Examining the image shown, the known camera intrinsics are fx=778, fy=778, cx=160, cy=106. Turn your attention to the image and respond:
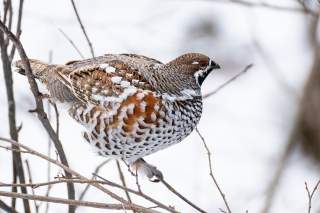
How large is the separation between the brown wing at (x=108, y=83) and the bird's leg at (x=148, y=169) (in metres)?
0.50

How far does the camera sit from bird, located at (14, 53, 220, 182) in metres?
3.89

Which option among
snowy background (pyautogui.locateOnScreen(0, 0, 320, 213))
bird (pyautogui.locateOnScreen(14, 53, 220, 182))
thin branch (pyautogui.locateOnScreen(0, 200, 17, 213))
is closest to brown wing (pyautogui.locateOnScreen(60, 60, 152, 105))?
bird (pyautogui.locateOnScreen(14, 53, 220, 182))

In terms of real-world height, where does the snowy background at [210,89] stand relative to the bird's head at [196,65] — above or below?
above

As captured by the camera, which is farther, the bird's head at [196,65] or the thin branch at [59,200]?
the bird's head at [196,65]

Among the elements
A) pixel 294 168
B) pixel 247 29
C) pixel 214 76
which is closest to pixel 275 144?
pixel 294 168

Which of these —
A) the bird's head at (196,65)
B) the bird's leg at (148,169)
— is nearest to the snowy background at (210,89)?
the bird's leg at (148,169)

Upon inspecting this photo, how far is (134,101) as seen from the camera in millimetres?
3908

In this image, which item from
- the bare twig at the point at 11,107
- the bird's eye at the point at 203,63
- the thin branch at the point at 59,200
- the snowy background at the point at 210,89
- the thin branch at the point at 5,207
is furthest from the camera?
the snowy background at the point at 210,89

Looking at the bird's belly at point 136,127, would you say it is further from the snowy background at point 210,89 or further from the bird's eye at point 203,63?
the snowy background at point 210,89

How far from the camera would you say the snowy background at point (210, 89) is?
6.66 m

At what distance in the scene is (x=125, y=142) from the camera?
153 inches

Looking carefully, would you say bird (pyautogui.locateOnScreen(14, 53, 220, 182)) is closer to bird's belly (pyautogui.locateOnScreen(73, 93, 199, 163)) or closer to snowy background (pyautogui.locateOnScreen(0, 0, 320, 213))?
bird's belly (pyautogui.locateOnScreen(73, 93, 199, 163))

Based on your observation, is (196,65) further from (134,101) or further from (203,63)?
(134,101)

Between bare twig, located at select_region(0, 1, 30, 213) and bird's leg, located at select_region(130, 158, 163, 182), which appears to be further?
bird's leg, located at select_region(130, 158, 163, 182)
